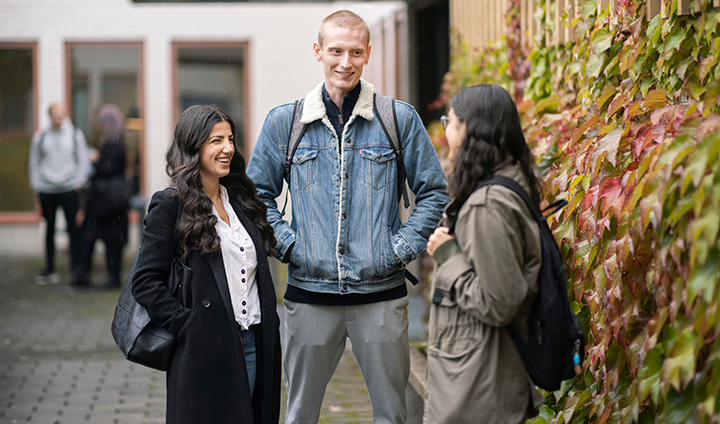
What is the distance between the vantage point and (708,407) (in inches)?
81.0

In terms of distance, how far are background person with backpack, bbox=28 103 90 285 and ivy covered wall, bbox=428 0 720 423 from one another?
709 centimetres

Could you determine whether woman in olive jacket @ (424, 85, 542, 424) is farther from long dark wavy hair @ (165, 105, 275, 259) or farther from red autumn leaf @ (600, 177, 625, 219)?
long dark wavy hair @ (165, 105, 275, 259)

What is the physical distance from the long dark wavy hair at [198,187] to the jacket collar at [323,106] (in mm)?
331

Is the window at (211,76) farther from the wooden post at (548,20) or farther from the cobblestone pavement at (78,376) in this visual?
the wooden post at (548,20)

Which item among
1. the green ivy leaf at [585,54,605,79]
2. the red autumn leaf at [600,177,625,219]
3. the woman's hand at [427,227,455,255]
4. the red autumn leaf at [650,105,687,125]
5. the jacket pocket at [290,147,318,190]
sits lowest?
the woman's hand at [427,227,455,255]

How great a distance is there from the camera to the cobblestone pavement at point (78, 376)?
493 cm

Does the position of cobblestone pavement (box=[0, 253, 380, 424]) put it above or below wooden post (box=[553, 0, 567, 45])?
below

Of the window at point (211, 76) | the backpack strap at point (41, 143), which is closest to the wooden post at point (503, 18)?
the backpack strap at point (41, 143)

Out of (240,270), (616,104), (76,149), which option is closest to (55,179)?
(76,149)

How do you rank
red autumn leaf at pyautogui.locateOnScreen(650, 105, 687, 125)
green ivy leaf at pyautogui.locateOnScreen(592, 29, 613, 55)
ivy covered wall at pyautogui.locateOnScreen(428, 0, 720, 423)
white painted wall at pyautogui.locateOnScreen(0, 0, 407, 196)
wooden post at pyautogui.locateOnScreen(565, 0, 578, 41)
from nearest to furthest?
1. ivy covered wall at pyautogui.locateOnScreen(428, 0, 720, 423)
2. red autumn leaf at pyautogui.locateOnScreen(650, 105, 687, 125)
3. green ivy leaf at pyautogui.locateOnScreen(592, 29, 613, 55)
4. wooden post at pyautogui.locateOnScreen(565, 0, 578, 41)
5. white painted wall at pyautogui.locateOnScreen(0, 0, 407, 196)

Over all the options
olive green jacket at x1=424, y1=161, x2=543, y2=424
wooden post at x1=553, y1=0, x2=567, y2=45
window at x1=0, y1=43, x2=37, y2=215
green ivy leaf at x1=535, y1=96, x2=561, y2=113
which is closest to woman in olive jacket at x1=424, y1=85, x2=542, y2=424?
olive green jacket at x1=424, y1=161, x2=543, y2=424

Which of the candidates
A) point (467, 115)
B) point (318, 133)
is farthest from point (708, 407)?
point (318, 133)

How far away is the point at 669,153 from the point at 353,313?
1.52 metres

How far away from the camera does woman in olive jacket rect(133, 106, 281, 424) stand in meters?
3.00
